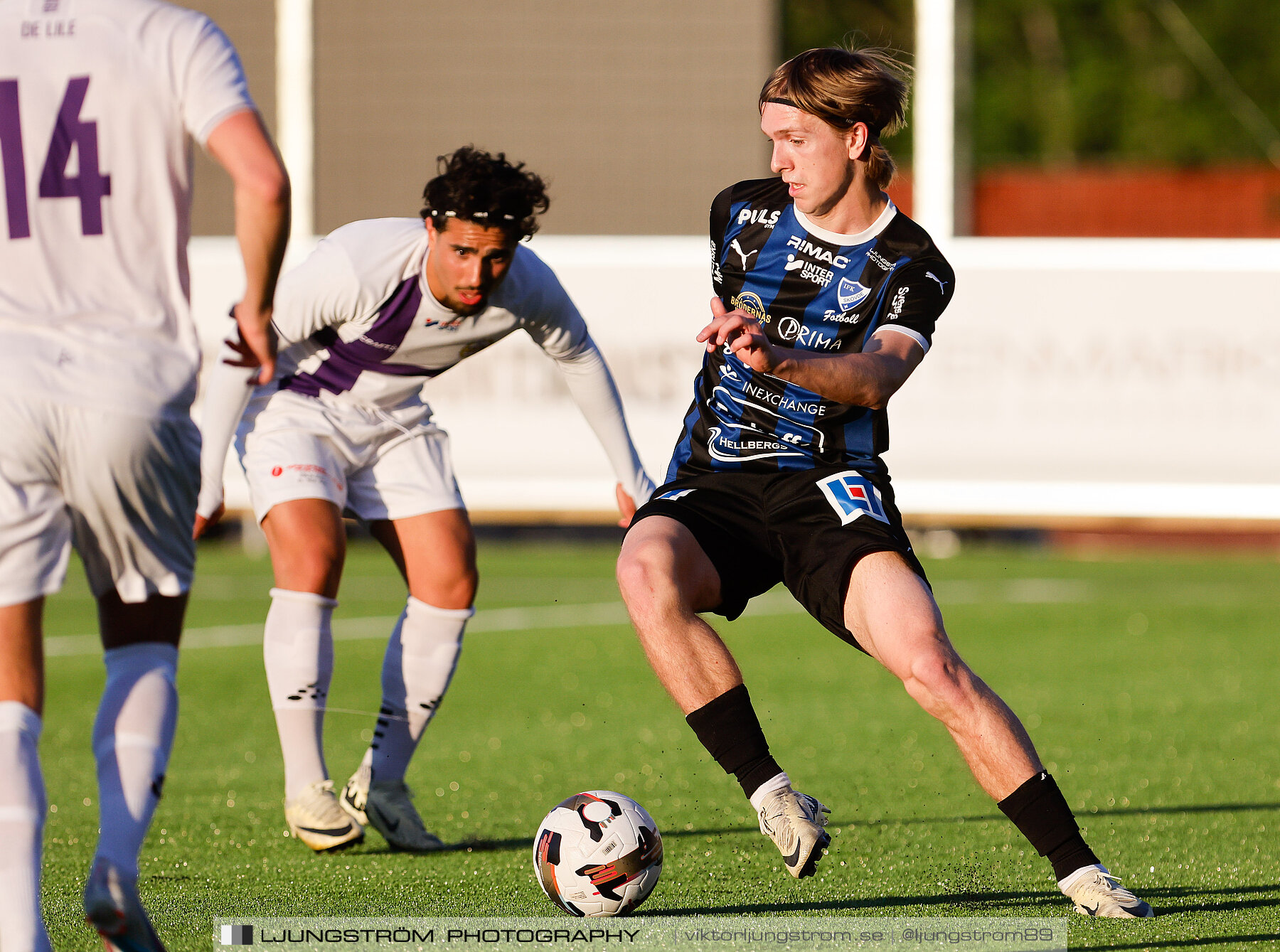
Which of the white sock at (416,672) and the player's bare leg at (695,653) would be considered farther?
the white sock at (416,672)

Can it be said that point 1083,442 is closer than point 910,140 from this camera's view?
Yes

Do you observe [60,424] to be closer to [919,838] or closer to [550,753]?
[919,838]

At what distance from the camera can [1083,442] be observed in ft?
47.9

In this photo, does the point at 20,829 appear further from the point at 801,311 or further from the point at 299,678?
the point at 801,311

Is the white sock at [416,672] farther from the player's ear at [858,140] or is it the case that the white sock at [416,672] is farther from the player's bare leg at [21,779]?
the player's bare leg at [21,779]

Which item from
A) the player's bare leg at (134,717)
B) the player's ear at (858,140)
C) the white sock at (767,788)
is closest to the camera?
the player's bare leg at (134,717)

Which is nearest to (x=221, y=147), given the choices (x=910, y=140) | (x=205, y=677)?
(x=205, y=677)

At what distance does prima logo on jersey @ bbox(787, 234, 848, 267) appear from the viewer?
4.74 metres

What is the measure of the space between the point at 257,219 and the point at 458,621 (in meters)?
2.32

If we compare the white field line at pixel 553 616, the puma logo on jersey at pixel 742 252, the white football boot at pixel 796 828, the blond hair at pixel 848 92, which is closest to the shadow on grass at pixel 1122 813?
the white football boot at pixel 796 828

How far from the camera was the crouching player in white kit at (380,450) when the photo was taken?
528 centimetres

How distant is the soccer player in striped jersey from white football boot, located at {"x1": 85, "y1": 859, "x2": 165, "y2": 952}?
1524mm

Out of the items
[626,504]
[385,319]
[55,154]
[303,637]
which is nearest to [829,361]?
[626,504]

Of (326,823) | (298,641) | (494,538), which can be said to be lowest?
(494,538)
